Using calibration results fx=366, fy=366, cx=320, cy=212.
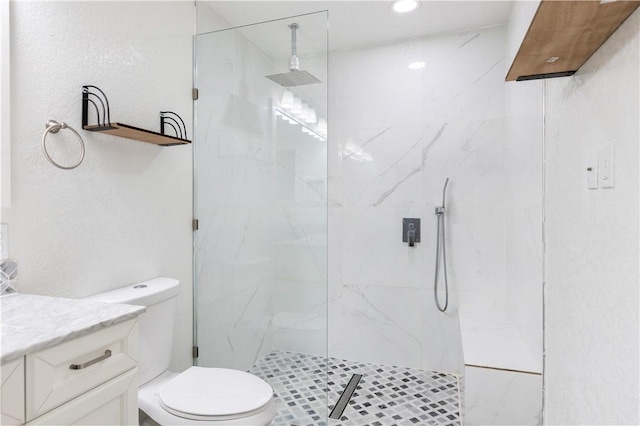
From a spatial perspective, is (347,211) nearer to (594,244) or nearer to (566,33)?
(594,244)

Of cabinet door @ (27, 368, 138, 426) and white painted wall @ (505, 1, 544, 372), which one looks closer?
cabinet door @ (27, 368, 138, 426)

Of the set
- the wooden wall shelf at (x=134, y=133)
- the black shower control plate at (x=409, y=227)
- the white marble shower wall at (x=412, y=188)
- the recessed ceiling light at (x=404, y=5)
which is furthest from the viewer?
the black shower control plate at (x=409, y=227)

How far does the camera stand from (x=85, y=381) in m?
A: 0.96

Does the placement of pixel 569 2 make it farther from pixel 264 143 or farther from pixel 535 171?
pixel 264 143

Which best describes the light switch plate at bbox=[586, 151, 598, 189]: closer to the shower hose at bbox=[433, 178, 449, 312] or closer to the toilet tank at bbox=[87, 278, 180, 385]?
the shower hose at bbox=[433, 178, 449, 312]

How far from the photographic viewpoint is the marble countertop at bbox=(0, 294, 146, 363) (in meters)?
0.83

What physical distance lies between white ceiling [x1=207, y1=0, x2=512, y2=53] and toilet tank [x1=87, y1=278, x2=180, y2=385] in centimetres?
138

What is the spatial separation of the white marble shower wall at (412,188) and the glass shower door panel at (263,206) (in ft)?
2.59

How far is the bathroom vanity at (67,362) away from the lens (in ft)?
2.67

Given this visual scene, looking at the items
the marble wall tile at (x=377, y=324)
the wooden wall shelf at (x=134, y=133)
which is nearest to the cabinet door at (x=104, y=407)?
the wooden wall shelf at (x=134, y=133)

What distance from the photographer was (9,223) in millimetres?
1234

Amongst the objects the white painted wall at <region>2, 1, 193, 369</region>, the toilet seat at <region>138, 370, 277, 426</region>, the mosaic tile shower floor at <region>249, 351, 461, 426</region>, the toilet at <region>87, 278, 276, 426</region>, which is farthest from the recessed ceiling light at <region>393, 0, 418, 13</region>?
the toilet seat at <region>138, 370, 277, 426</region>

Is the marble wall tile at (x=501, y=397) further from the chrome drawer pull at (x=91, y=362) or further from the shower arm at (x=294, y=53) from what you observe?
the shower arm at (x=294, y=53)

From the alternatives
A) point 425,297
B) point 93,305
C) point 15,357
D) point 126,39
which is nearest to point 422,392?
point 425,297
